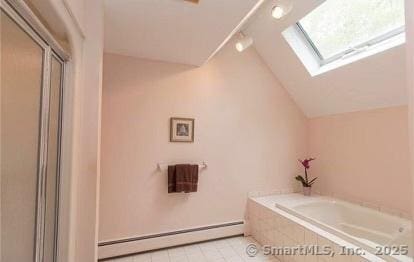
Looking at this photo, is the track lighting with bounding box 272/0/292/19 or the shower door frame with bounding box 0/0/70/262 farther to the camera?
the track lighting with bounding box 272/0/292/19

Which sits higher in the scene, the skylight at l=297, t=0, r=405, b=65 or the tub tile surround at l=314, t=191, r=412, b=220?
the skylight at l=297, t=0, r=405, b=65

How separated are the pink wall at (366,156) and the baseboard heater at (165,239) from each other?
1407 mm

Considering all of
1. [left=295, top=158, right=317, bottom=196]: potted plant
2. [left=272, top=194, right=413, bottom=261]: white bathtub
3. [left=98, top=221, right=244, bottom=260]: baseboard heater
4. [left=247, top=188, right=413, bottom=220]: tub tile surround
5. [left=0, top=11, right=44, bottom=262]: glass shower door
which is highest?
[left=0, top=11, right=44, bottom=262]: glass shower door

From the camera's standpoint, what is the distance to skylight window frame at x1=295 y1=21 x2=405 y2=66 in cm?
188

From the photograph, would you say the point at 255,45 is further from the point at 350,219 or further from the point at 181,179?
the point at 350,219

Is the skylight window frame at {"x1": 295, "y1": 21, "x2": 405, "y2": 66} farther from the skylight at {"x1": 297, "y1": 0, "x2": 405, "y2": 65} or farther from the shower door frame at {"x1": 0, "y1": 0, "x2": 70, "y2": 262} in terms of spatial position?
the shower door frame at {"x1": 0, "y1": 0, "x2": 70, "y2": 262}

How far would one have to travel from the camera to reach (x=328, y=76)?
7.98 ft

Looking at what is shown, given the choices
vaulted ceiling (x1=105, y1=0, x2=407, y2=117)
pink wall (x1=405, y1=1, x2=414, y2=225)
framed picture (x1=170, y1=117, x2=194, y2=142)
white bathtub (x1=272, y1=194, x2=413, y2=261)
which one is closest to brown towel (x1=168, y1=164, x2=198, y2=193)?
framed picture (x1=170, y1=117, x2=194, y2=142)

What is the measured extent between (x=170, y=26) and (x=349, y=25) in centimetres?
179

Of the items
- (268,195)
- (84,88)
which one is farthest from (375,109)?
(84,88)

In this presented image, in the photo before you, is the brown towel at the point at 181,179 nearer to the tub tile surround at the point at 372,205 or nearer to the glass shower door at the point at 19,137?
the glass shower door at the point at 19,137

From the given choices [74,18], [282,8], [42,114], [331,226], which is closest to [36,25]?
[74,18]

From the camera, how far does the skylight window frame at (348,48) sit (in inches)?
74.1

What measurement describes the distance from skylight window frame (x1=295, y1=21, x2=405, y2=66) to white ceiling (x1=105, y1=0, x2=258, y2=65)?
1.13 metres
